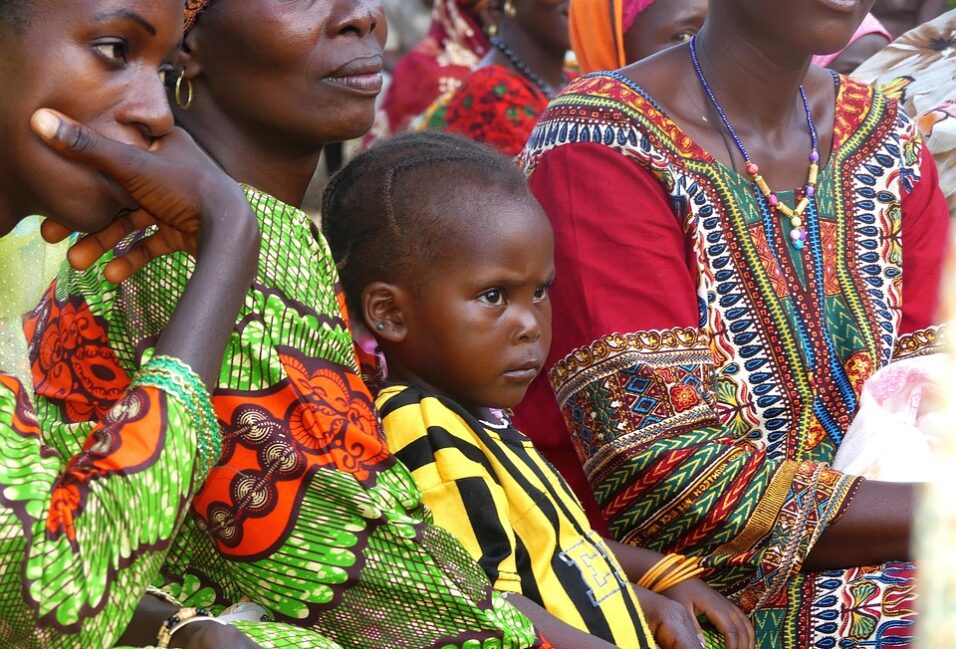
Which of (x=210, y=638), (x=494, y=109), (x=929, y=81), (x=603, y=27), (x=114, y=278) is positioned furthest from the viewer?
(x=494, y=109)

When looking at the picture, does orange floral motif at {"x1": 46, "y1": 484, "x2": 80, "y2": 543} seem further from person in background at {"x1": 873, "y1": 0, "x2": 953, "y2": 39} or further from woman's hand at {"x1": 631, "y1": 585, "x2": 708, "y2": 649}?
person in background at {"x1": 873, "y1": 0, "x2": 953, "y2": 39}

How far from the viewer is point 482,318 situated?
277 cm

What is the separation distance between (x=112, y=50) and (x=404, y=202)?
0.85 meters

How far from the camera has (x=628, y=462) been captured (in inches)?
114

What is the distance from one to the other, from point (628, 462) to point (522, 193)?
1.90 ft

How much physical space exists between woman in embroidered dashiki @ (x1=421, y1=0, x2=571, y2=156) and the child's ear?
9.61 feet

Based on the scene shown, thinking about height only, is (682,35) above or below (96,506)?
below

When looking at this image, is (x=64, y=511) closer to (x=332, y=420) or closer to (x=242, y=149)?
(x=332, y=420)

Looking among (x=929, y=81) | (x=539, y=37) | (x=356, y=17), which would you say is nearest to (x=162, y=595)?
(x=356, y=17)

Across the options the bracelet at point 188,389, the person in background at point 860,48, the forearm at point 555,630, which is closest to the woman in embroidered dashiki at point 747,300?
the forearm at point 555,630

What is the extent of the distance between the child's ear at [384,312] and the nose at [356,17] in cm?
49

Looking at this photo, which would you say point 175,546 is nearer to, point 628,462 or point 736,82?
point 628,462

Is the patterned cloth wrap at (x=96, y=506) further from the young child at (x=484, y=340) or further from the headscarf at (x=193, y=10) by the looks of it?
the headscarf at (x=193, y=10)

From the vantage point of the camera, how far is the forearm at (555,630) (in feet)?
7.88
